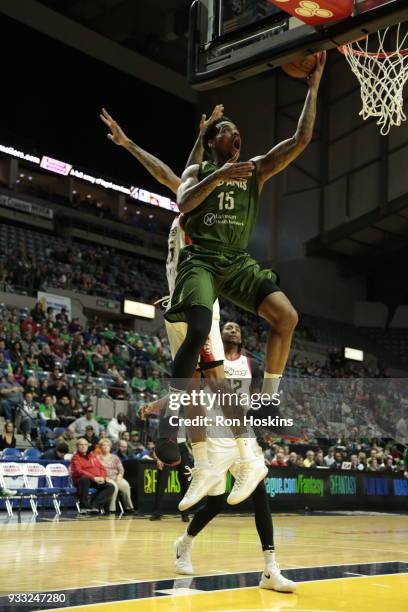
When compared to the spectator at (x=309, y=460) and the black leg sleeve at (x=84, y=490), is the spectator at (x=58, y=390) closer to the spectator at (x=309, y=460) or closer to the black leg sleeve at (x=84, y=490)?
the black leg sleeve at (x=84, y=490)

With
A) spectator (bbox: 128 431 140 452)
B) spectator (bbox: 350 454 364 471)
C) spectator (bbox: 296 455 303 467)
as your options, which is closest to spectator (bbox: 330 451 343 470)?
spectator (bbox: 350 454 364 471)

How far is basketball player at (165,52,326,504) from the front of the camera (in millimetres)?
4656

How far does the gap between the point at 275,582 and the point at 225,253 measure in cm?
218

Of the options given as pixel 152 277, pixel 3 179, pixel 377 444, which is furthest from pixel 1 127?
pixel 377 444

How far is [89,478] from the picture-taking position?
13477 mm

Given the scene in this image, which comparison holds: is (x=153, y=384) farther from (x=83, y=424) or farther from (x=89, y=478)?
(x=89, y=478)

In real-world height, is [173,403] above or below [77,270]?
below

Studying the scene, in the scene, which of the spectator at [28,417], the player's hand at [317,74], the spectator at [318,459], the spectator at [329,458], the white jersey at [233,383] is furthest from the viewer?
the spectator at [329,458]

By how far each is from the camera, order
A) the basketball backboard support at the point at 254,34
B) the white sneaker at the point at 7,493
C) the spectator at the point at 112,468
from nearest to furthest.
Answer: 1. the basketball backboard support at the point at 254,34
2. the white sneaker at the point at 7,493
3. the spectator at the point at 112,468

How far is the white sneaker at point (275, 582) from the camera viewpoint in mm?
5195

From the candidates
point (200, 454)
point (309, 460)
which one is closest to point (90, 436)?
point (309, 460)

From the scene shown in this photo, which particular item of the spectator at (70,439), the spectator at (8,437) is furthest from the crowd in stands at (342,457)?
the spectator at (8,437)

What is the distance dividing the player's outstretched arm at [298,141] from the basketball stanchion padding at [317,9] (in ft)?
0.82

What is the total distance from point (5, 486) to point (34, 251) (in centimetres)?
1530
